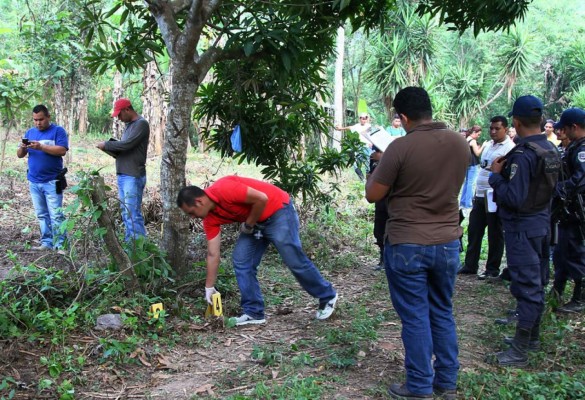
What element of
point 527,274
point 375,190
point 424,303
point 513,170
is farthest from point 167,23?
point 527,274

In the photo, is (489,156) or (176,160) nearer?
(176,160)

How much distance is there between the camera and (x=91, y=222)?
15.5 ft

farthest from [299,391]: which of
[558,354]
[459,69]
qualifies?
[459,69]

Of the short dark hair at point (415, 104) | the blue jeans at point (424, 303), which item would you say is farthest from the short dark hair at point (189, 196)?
the short dark hair at point (415, 104)

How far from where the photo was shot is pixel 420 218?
3.31m

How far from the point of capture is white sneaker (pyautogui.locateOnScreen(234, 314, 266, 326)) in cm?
487

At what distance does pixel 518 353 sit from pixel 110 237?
341 centimetres

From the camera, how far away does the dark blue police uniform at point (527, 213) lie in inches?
157

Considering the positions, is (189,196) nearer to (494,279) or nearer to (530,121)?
(530,121)

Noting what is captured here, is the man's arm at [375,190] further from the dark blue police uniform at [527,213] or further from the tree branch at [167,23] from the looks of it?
the tree branch at [167,23]

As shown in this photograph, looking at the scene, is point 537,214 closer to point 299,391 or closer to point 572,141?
point 572,141

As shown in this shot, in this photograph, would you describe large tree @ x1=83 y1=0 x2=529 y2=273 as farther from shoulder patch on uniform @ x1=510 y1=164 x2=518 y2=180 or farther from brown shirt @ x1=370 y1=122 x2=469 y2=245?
brown shirt @ x1=370 y1=122 x2=469 y2=245

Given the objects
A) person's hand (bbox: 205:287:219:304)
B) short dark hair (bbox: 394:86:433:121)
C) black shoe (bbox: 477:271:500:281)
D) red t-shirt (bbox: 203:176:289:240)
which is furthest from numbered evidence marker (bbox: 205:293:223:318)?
black shoe (bbox: 477:271:500:281)

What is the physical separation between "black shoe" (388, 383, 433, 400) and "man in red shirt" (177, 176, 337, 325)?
4.83 feet
